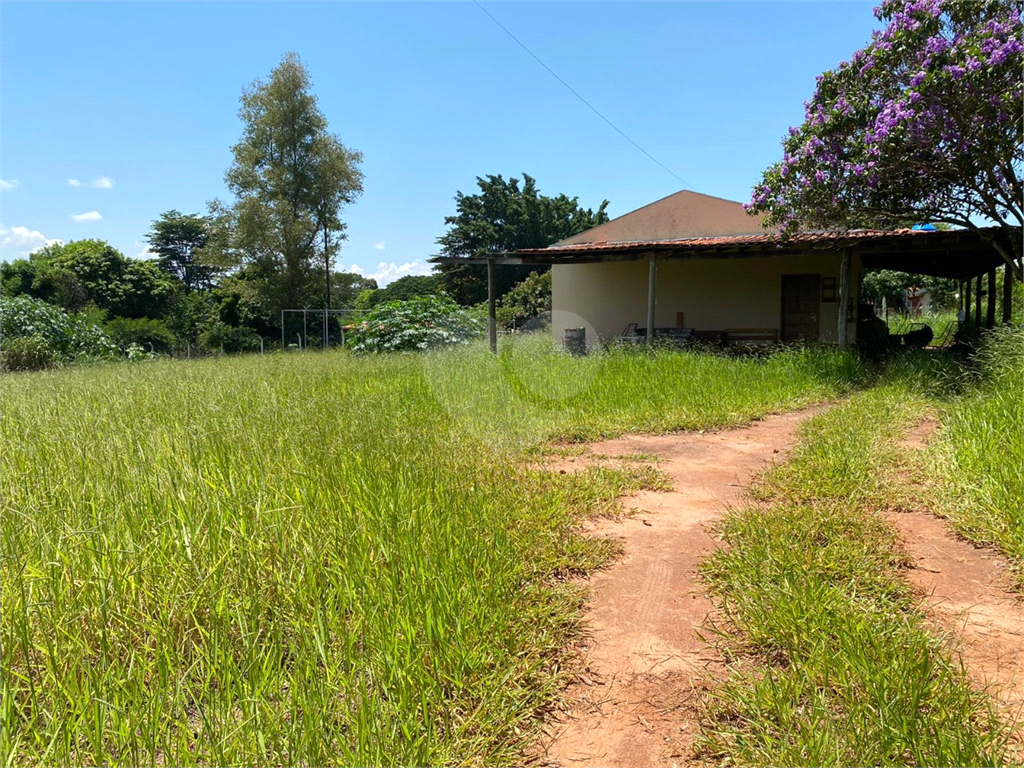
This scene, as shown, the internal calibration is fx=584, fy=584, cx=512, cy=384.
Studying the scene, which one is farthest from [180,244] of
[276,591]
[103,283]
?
[276,591]

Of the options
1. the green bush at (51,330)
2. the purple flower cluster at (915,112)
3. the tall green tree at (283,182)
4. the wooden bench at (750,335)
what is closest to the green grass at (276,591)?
the purple flower cluster at (915,112)

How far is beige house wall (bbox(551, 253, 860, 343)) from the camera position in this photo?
13812 millimetres

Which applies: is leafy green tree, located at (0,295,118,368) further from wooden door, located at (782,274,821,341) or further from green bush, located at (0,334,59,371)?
wooden door, located at (782,274,821,341)

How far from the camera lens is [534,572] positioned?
8.40ft

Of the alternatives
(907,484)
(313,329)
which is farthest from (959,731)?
(313,329)

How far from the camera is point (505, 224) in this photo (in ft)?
121

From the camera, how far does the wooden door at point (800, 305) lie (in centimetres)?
1388

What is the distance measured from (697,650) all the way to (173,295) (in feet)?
129

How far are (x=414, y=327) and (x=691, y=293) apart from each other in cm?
718

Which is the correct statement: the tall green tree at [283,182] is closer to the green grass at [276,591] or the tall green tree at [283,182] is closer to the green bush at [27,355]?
the green bush at [27,355]

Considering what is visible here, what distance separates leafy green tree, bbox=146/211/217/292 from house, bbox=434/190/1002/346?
39.1 meters

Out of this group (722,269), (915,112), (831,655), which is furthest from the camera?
(722,269)

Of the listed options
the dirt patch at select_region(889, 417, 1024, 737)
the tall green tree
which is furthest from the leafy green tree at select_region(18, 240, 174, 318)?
the dirt patch at select_region(889, 417, 1024, 737)

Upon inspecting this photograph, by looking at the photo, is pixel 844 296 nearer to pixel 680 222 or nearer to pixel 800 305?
pixel 800 305
